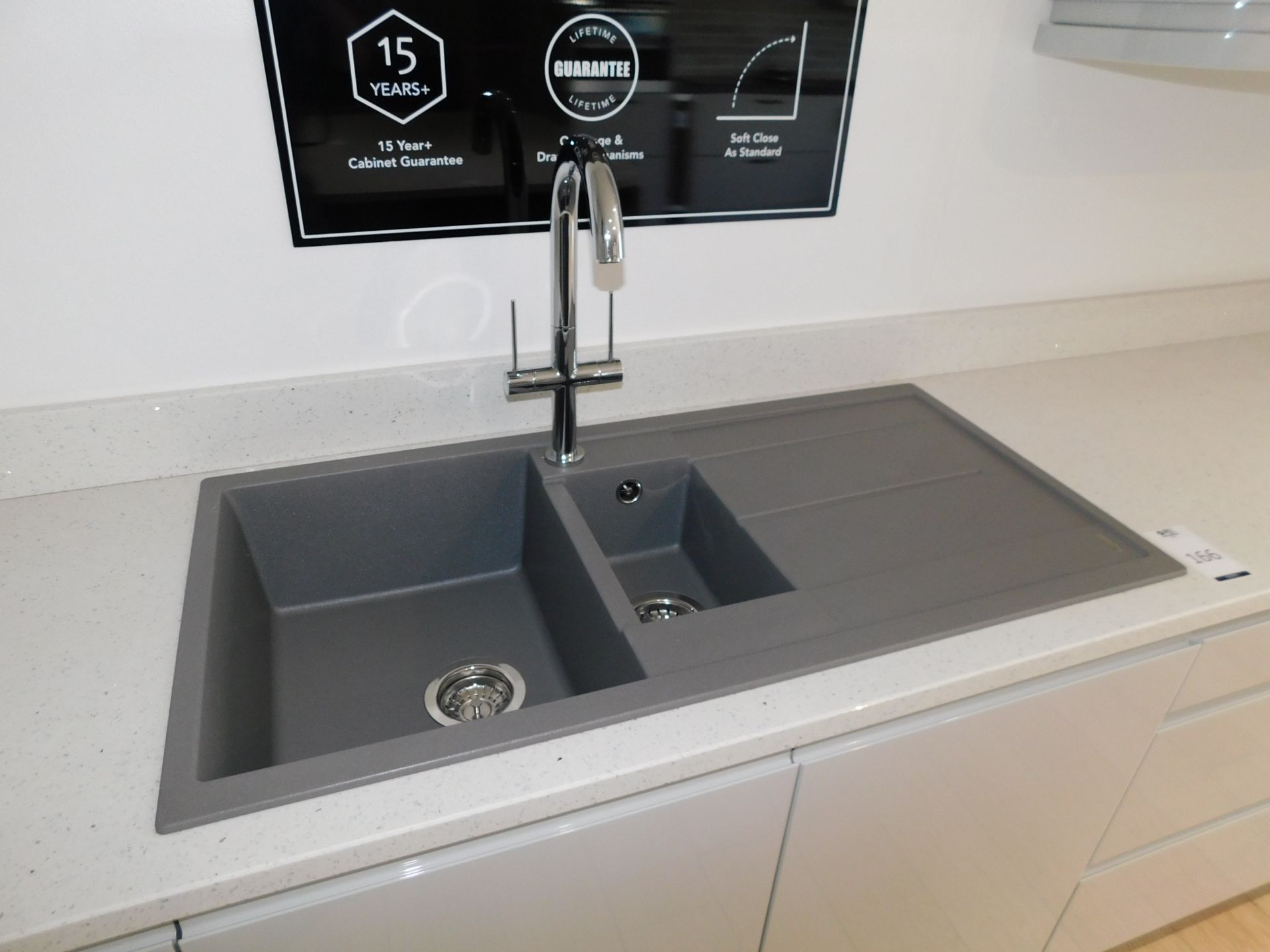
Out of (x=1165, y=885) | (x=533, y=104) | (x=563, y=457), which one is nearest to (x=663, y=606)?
(x=563, y=457)

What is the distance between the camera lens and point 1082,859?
1.16 m

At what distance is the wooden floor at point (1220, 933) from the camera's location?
5.06 ft

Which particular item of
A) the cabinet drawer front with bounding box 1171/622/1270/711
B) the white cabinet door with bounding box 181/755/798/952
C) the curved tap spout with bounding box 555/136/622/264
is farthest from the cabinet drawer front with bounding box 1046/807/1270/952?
the curved tap spout with bounding box 555/136/622/264

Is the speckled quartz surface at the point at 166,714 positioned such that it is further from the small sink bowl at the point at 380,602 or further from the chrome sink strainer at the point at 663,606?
the chrome sink strainer at the point at 663,606

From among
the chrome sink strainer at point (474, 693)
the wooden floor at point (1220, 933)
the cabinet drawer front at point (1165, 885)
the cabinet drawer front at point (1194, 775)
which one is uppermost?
the chrome sink strainer at point (474, 693)

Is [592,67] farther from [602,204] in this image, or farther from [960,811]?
[960,811]

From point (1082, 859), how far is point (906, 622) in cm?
59

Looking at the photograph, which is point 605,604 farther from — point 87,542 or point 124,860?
point 87,542

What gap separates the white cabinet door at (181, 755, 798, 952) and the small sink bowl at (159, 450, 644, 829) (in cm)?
15

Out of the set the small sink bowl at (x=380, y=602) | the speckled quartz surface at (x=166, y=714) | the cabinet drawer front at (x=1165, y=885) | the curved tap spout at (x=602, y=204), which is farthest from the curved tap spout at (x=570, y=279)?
the cabinet drawer front at (x=1165, y=885)

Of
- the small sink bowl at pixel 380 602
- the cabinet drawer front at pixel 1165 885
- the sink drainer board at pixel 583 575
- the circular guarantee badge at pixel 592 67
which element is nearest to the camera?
the sink drainer board at pixel 583 575

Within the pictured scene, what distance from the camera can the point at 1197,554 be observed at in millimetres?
1022

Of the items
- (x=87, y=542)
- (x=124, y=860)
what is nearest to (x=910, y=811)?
(x=124, y=860)

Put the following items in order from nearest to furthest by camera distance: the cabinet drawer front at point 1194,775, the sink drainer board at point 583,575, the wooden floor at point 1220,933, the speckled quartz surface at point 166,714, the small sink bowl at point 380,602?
the speckled quartz surface at point 166,714, the sink drainer board at point 583,575, the small sink bowl at point 380,602, the cabinet drawer front at point 1194,775, the wooden floor at point 1220,933
